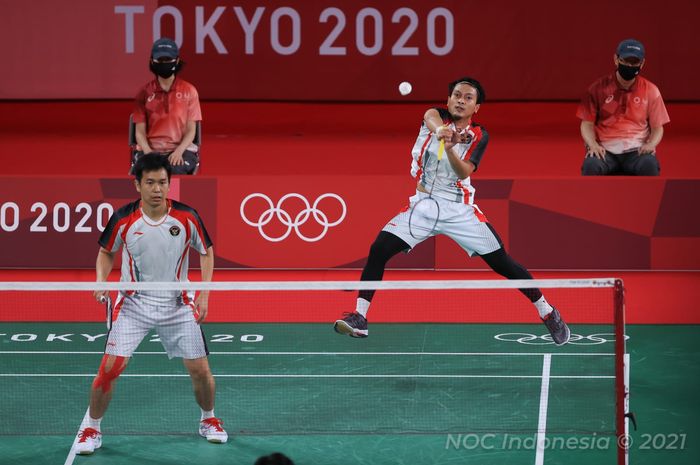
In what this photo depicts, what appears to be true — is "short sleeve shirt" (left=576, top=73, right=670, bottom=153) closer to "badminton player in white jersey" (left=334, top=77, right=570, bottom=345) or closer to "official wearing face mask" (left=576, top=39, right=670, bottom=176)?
"official wearing face mask" (left=576, top=39, right=670, bottom=176)

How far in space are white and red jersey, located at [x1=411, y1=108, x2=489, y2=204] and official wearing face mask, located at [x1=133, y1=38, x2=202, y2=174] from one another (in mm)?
2992

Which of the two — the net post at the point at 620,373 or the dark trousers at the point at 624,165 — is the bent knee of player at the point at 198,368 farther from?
the dark trousers at the point at 624,165

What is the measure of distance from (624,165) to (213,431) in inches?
210

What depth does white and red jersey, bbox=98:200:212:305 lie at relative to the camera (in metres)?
7.21

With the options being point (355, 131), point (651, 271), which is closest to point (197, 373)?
point (651, 271)

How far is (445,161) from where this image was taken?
870 cm

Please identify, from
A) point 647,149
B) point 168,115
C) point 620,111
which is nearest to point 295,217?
point 168,115

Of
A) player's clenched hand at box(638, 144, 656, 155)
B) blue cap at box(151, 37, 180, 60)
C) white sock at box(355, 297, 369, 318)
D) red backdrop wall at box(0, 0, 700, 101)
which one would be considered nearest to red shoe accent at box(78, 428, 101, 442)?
white sock at box(355, 297, 369, 318)

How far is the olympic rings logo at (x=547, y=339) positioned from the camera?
31.5 feet

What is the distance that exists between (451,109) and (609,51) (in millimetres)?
6218

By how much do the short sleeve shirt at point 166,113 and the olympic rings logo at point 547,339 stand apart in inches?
135

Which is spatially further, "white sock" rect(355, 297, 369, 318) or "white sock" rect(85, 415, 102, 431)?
"white sock" rect(355, 297, 369, 318)

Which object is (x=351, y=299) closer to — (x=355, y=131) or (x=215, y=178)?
→ (x=215, y=178)

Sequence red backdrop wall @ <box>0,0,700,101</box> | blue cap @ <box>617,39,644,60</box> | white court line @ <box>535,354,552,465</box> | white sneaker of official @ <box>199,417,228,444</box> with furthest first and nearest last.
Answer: red backdrop wall @ <box>0,0,700,101</box>
blue cap @ <box>617,39,644,60</box>
white sneaker of official @ <box>199,417,228,444</box>
white court line @ <box>535,354,552,465</box>
